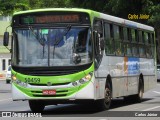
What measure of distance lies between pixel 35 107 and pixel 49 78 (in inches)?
79.9

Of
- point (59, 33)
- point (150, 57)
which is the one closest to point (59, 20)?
point (59, 33)

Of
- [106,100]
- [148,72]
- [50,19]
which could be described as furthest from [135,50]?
[50,19]

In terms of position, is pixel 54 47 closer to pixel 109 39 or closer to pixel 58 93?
pixel 58 93

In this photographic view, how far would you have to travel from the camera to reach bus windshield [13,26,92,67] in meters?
17.2

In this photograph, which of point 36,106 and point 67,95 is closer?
point 67,95

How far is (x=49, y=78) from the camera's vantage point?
1708 cm

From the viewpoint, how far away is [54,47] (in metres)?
17.2

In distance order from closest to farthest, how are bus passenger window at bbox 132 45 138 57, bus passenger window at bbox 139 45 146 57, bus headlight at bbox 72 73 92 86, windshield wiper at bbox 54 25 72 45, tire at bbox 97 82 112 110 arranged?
1. bus headlight at bbox 72 73 92 86
2. windshield wiper at bbox 54 25 72 45
3. tire at bbox 97 82 112 110
4. bus passenger window at bbox 132 45 138 57
5. bus passenger window at bbox 139 45 146 57

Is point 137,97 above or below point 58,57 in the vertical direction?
below

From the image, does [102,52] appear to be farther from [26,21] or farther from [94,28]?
[26,21]

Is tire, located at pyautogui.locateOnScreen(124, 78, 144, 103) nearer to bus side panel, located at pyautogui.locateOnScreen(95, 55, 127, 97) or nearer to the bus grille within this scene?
bus side panel, located at pyautogui.locateOnScreen(95, 55, 127, 97)

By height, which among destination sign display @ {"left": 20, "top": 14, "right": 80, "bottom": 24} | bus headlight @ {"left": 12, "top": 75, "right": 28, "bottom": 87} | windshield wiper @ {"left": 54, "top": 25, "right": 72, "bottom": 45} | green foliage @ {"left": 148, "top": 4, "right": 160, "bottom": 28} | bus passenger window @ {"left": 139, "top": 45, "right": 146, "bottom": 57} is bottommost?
bus headlight @ {"left": 12, "top": 75, "right": 28, "bottom": 87}

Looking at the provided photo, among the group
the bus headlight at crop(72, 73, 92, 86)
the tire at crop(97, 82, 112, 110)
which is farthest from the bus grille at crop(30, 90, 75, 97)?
the tire at crop(97, 82, 112, 110)

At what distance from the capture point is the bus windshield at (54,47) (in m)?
17.2
